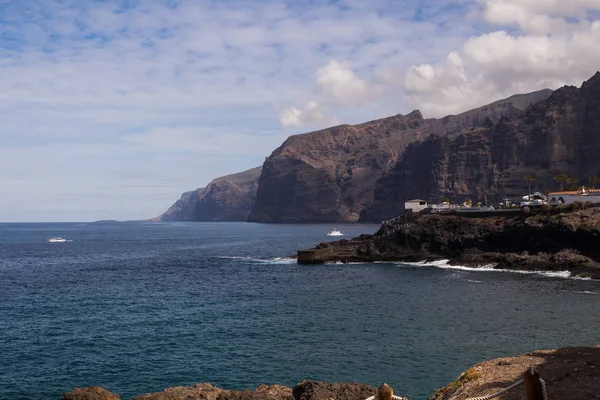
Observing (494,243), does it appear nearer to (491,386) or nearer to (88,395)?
(491,386)

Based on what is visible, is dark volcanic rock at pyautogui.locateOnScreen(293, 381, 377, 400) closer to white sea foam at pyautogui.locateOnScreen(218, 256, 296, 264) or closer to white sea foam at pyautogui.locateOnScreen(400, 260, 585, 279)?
white sea foam at pyautogui.locateOnScreen(400, 260, 585, 279)

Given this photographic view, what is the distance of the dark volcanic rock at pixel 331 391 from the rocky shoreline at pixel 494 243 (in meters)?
64.4

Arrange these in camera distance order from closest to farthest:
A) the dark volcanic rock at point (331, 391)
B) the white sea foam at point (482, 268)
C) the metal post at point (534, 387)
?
the metal post at point (534, 387)
the dark volcanic rock at point (331, 391)
the white sea foam at point (482, 268)

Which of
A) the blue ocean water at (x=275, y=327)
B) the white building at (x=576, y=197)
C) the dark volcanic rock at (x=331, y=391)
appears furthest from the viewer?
the white building at (x=576, y=197)

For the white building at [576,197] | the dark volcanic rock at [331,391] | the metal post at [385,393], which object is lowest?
the dark volcanic rock at [331,391]

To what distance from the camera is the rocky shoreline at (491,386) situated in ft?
62.3

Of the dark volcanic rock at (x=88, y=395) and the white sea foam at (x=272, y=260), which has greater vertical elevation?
the dark volcanic rock at (x=88, y=395)

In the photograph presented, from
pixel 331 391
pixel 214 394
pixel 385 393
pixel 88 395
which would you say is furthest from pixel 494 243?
pixel 385 393

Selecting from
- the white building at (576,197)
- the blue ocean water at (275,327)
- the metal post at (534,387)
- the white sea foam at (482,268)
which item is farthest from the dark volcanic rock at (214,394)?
the white building at (576,197)

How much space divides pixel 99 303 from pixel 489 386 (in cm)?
5483

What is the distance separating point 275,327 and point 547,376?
32.6 m

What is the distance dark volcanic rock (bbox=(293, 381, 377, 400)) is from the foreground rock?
3280 mm

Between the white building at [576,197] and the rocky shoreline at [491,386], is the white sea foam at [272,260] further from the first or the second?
the rocky shoreline at [491,386]

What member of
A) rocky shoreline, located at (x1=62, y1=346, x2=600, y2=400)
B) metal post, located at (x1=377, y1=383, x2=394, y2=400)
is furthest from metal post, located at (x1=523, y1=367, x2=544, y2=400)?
rocky shoreline, located at (x1=62, y1=346, x2=600, y2=400)
